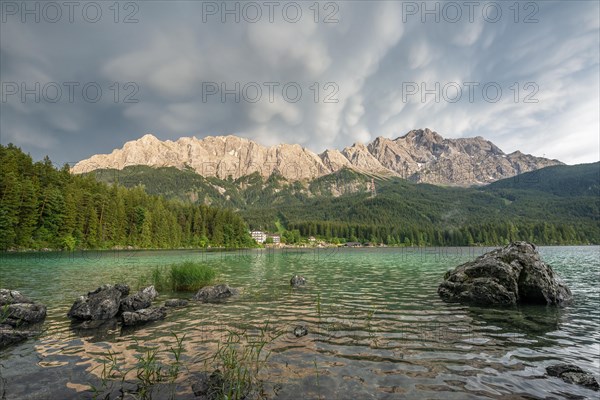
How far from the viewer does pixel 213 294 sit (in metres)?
25.6

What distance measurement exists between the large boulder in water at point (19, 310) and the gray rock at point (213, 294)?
1014 cm

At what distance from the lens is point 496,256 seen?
28500 mm

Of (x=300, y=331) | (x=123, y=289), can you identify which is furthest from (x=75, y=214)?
(x=300, y=331)

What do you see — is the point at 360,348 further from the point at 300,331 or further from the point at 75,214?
the point at 75,214

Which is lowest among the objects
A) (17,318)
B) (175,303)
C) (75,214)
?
(175,303)

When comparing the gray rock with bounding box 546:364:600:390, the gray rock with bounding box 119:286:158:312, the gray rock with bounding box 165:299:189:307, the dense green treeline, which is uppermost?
the dense green treeline

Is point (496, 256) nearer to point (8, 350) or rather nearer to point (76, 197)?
point (8, 350)

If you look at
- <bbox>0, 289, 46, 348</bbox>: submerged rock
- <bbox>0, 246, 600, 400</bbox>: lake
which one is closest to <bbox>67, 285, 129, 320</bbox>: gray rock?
<bbox>0, 246, 600, 400</bbox>: lake

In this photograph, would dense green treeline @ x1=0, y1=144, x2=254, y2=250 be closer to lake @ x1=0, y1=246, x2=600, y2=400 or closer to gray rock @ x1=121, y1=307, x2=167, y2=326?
lake @ x1=0, y1=246, x2=600, y2=400

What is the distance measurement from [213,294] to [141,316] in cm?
798

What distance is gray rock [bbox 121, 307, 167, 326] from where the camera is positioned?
17.5m

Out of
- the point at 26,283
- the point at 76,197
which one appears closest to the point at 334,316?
the point at 26,283

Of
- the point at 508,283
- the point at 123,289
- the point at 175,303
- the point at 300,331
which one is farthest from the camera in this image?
the point at 508,283

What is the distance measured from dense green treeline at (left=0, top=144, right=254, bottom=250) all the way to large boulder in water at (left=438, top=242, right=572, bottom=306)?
112 metres
